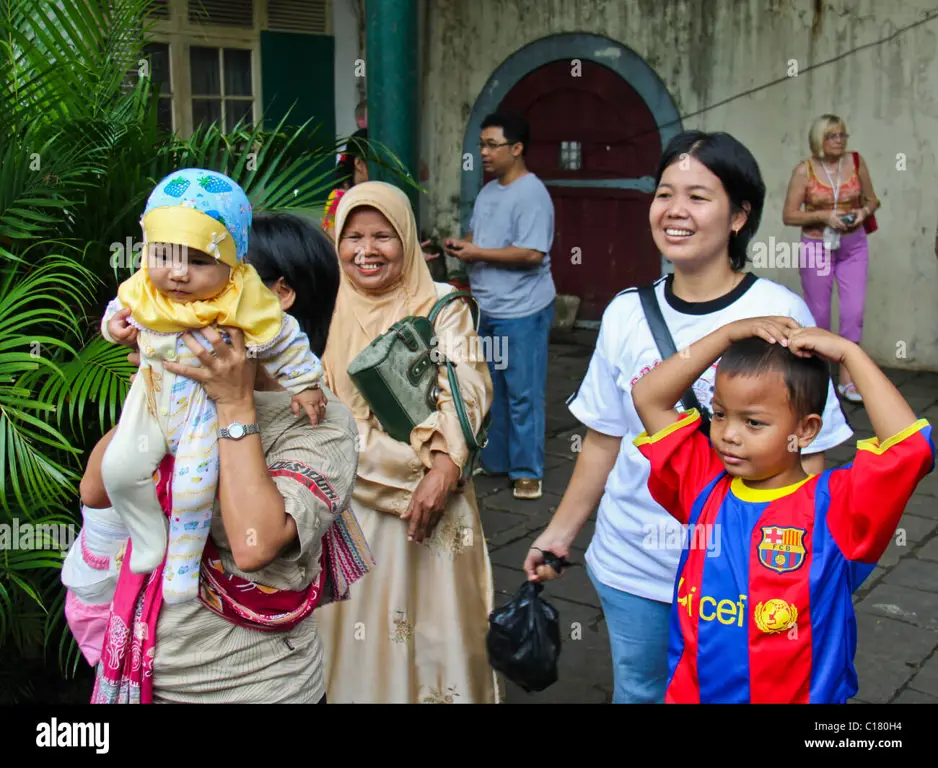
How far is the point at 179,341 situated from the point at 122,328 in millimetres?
140

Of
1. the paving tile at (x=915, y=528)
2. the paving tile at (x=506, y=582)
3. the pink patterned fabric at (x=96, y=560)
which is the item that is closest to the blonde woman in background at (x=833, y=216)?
the paving tile at (x=915, y=528)

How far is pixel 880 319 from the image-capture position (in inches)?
309

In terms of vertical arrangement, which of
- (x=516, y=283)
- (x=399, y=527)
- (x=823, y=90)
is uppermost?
(x=823, y=90)

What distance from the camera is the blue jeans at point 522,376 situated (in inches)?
216

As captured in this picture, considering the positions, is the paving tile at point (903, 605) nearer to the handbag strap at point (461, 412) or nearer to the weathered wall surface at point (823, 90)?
the handbag strap at point (461, 412)

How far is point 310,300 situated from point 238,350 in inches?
16.4

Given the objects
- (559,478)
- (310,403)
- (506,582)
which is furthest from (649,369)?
(559,478)

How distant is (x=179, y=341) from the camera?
178 cm

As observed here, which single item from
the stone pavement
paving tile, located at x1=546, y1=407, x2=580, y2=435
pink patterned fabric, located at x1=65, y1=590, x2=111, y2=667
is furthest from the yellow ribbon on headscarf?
paving tile, located at x1=546, y1=407, x2=580, y2=435

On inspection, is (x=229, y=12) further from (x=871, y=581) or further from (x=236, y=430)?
(x=236, y=430)

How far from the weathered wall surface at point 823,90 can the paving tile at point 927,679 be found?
443cm

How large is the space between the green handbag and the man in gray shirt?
2499 millimetres

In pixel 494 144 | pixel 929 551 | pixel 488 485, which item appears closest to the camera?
pixel 929 551
